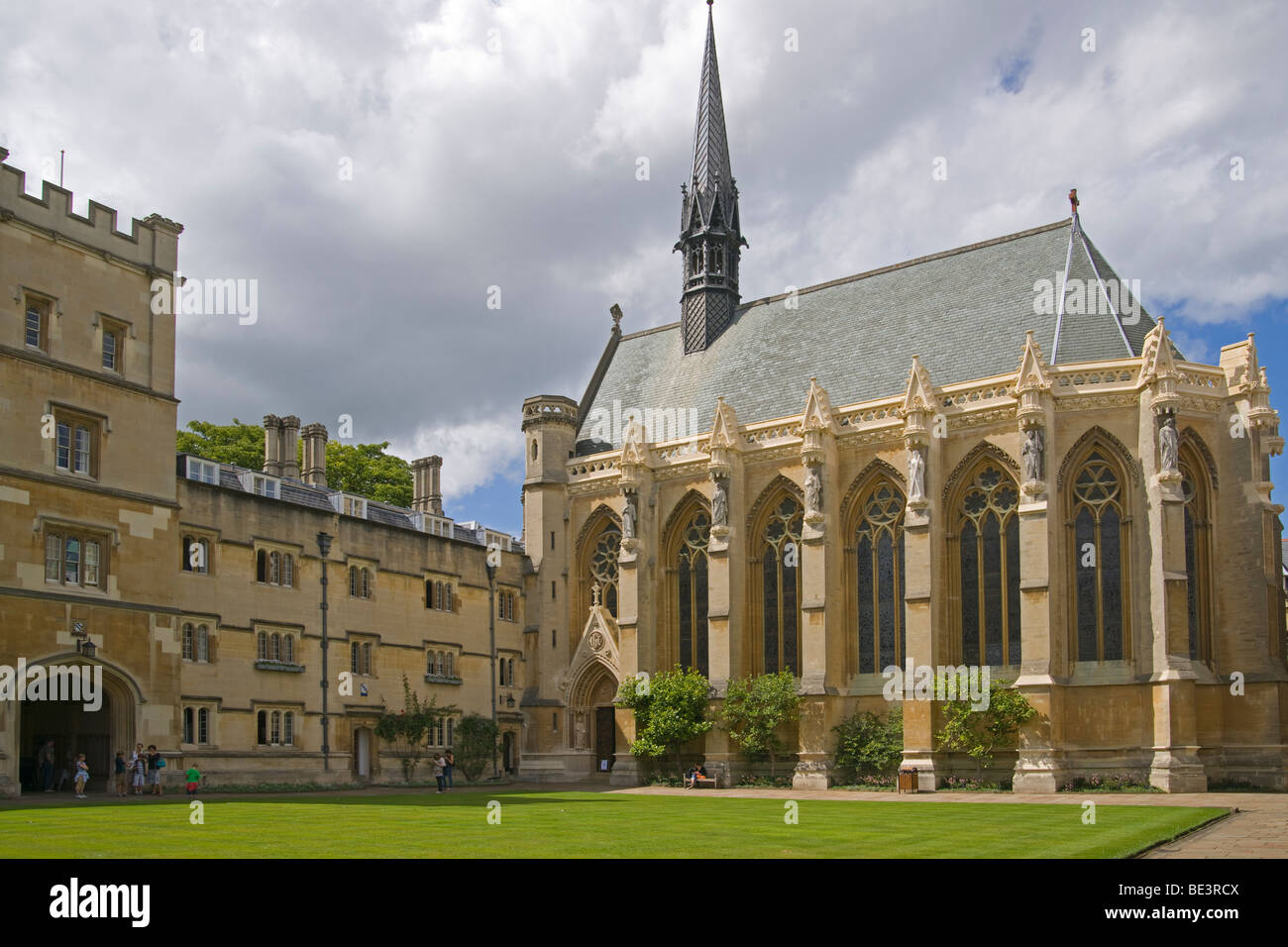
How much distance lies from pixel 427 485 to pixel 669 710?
18.6 m

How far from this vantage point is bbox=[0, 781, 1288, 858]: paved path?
18.5 metres

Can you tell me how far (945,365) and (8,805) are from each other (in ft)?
105

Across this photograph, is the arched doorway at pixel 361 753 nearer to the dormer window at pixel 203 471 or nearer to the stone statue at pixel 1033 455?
the dormer window at pixel 203 471

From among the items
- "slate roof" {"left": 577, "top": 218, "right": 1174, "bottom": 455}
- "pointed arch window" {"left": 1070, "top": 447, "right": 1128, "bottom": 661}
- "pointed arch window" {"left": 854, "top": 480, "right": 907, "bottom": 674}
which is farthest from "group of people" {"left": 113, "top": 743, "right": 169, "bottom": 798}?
"pointed arch window" {"left": 1070, "top": 447, "right": 1128, "bottom": 661}

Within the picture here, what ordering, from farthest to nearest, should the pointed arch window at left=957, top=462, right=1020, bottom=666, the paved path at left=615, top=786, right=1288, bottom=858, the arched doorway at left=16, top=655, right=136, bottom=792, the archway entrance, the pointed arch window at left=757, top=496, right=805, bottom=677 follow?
1. the archway entrance
2. the pointed arch window at left=757, top=496, right=805, bottom=677
3. the pointed arch window at left=957, top=462, right=1020, bottom=666
4. the arched doorway at left=16, top=655, right=136, bottom=792
5. the paved path at left=615, top=786, right=1288, bottom=858

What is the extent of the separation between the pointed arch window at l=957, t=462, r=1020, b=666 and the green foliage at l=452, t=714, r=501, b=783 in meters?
17.5

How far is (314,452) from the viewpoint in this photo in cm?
5266

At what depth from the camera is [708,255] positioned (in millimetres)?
56344

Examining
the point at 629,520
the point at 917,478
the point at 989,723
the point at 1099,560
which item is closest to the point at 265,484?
the point at 629,520

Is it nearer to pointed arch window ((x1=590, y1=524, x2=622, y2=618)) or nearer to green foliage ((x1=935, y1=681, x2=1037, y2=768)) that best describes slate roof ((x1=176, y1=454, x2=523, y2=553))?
pointed arch window ((x1=590, y1=524, x2=622, y2=618))

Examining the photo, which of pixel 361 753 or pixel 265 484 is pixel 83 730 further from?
pixel 265 484

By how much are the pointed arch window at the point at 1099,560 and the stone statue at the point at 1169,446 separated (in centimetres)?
195

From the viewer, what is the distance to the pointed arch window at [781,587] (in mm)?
45906
